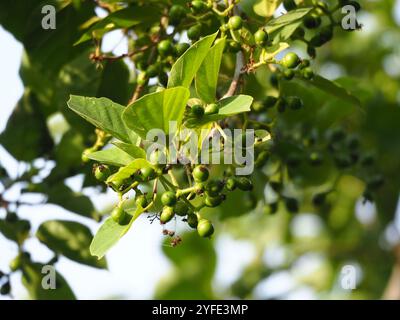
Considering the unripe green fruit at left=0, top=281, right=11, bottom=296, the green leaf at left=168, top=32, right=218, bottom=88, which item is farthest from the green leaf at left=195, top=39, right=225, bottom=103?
the unripe green fruit at left=0, top=281, right=11, bottom=296

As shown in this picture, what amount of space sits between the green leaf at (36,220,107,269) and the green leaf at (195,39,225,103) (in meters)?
1.01

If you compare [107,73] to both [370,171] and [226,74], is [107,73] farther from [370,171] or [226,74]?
[370,171]

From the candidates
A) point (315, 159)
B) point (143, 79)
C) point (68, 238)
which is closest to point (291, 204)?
point (315, 159)

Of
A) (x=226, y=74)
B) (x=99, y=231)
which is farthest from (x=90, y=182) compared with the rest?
(x=99, y=231)

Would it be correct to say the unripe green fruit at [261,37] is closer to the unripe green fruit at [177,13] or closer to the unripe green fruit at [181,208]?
the unripe green fruit at [177,13]

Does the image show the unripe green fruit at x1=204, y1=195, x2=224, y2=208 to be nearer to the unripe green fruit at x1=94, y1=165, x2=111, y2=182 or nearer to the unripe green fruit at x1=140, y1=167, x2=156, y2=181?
the unripe green fruit at x1=140, y1=167, x2=156, y2=181

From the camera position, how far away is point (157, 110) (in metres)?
2.05

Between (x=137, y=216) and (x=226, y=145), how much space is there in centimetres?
29

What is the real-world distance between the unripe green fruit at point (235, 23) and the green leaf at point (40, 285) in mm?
1183

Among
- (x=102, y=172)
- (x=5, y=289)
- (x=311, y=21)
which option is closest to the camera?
(x=102, y=172)

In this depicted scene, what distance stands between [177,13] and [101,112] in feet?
1.84

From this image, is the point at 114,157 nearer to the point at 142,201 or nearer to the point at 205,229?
the point at 142,201

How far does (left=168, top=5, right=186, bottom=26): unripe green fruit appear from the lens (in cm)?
254

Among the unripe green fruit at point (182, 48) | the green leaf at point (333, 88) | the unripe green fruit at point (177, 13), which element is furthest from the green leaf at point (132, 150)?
the green leaf at point (333, 88)
